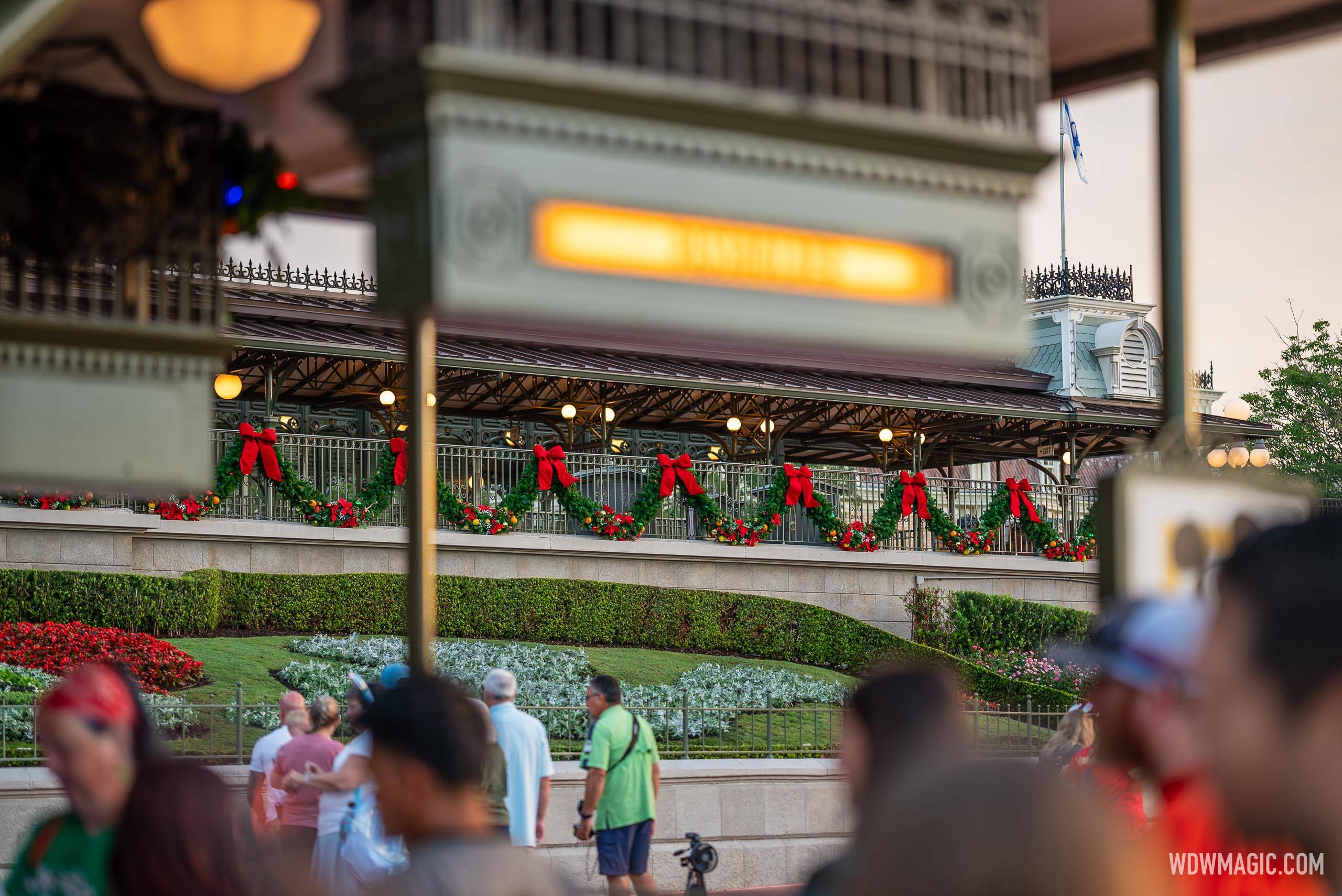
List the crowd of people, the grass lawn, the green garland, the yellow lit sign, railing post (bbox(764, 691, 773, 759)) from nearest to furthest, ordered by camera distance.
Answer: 1. the crowd of people
2. the yellow lit sign
3. railing post (bbox(764, 691, 773, 759))
4. the grass lawn
5. the green garland

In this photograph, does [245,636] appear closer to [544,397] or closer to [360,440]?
[360,440]

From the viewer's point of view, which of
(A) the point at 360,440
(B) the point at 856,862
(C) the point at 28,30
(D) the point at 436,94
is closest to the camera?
(B) the point at 856,862

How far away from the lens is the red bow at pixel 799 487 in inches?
1192

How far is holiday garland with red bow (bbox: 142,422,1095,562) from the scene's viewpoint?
86.0ft

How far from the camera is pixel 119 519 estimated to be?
2494 centimetres

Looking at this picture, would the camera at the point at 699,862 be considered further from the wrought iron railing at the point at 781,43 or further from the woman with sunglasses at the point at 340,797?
the wrought iron railing at the point at 781,43

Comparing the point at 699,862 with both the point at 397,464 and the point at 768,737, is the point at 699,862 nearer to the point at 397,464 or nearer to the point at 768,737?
the point at 768,737

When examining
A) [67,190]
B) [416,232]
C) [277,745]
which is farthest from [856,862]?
[277,745]

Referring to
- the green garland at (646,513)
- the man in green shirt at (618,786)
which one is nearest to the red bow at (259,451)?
the green garland at (646,513)

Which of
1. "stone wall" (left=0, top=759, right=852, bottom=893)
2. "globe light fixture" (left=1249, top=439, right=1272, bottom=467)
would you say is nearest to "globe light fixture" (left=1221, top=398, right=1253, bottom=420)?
"globe light fixture" (left=1249, top=439, right=1272, bottom=467)

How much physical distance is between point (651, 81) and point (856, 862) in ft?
7.68

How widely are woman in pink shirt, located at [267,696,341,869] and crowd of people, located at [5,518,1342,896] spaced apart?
1550 mm

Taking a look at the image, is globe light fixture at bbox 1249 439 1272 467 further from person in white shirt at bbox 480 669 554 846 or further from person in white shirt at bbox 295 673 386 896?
person in white shirt at bbox 295 673 386 896

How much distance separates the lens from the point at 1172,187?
4.33m
